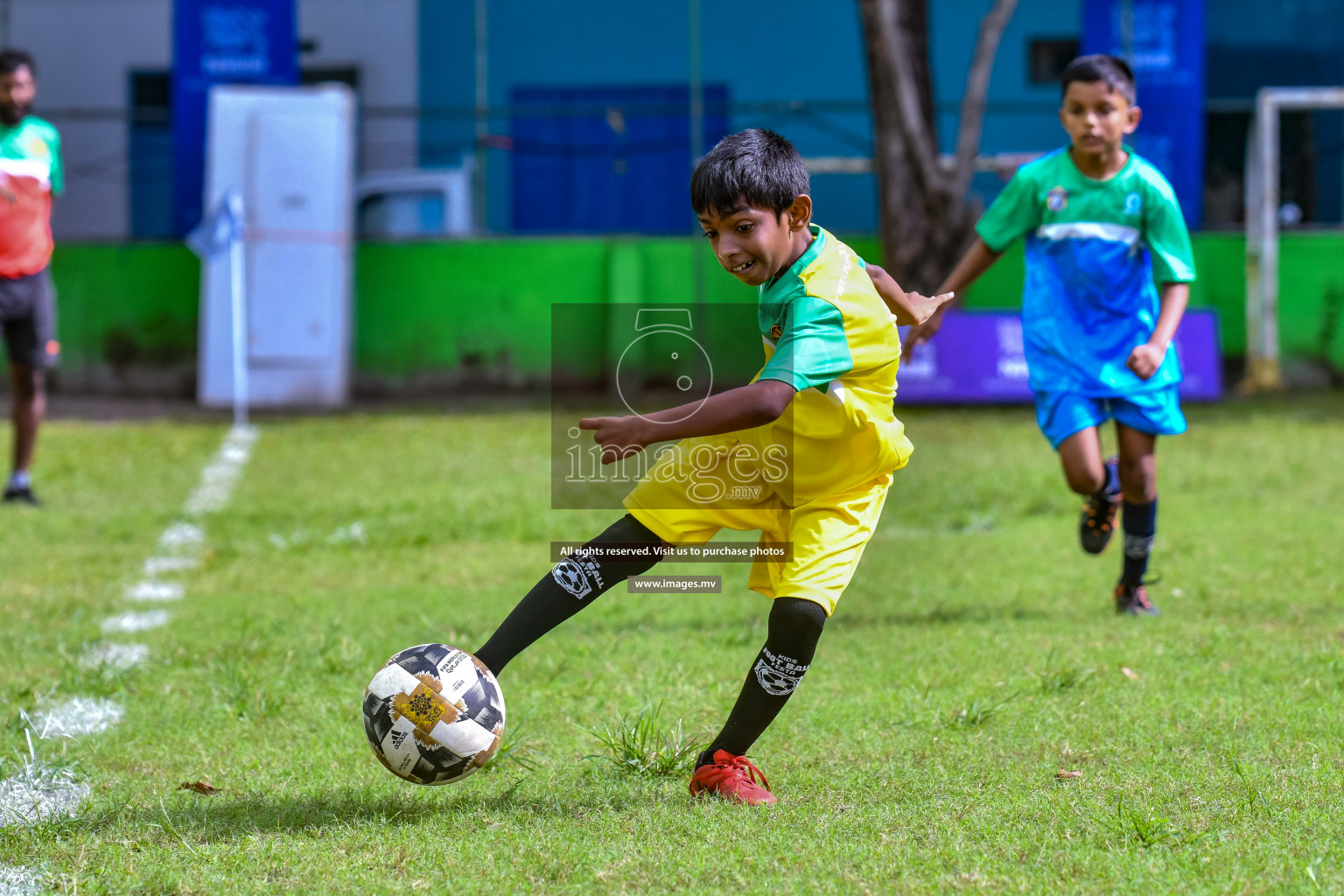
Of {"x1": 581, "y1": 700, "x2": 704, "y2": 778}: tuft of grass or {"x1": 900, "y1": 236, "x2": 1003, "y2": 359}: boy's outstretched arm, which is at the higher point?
{"x1": 900, "y1": 236, "x2": 1003, "y2": 359}: boy's outstretched arm

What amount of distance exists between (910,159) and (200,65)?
20.9 ft

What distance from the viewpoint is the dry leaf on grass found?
132 inches

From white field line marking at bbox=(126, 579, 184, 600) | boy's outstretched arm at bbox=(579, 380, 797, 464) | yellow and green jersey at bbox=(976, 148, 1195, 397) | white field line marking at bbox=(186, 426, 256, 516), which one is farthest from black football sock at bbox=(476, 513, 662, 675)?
white field line marking at bbox=(186, 426, 256, 516)

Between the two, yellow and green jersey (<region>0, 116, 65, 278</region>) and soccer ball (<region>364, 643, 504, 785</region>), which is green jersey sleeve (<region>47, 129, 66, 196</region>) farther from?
soccer ball (<region>364, 643, 504, 785</region>)

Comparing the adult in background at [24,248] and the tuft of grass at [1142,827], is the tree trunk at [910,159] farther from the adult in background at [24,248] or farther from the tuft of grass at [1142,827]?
A: the tuft of grass at [1142,827]

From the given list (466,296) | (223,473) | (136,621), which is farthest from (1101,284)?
(466,296)

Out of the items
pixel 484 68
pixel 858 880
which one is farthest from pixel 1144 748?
pixel 484 68

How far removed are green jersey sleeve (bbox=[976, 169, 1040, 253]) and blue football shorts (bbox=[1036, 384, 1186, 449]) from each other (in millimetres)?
577

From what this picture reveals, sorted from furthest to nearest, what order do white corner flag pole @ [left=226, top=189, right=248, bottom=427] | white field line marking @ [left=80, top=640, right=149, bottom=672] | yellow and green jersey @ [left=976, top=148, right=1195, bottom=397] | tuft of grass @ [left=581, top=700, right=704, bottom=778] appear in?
white corner flag pole @ [left=226, top=189, right=248, bottom=427]
yellow and green jersey @ [left=976, top=148, right=1195, bottom=397]
white field line marking @ [left=80, top=640, right=149, bottom=672]
tuft of grass @ [left=581, top=700, right=704, bottom=778]

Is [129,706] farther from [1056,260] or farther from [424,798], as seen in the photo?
[1056,260]

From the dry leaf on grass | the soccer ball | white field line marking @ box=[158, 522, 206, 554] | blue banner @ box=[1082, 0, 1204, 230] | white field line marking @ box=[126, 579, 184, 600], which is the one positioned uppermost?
blue banner @ box=[1082, 0, 1204, 230]

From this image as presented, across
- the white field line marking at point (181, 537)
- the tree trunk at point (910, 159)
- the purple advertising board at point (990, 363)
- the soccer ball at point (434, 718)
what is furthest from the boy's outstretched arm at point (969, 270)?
the tree trunk at point (910, 159)

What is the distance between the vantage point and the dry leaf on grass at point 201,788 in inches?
132

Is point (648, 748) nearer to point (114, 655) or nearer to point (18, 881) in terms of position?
point (18, 881)
